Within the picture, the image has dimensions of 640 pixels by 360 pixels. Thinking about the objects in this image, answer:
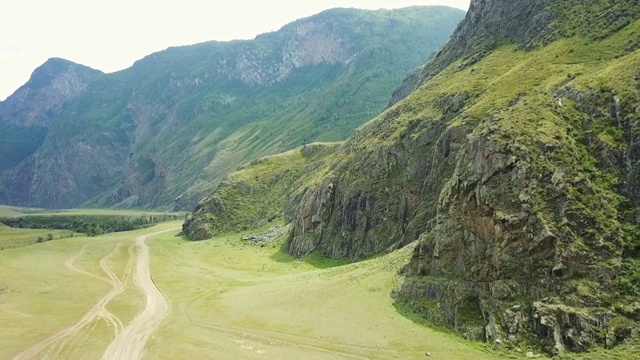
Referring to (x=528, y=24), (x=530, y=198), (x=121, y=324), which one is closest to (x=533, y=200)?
(x=530, y=198)

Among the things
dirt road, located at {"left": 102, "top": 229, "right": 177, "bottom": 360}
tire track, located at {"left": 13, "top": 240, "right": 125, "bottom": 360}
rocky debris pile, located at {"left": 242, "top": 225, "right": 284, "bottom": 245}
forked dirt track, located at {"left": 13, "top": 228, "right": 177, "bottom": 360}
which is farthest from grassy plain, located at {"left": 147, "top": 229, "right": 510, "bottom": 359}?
rocky debris pile, located at {"left": 242, "top": 225, "right": 284, "bottom": 245}

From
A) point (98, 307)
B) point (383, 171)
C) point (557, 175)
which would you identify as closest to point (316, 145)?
point (383, 171)

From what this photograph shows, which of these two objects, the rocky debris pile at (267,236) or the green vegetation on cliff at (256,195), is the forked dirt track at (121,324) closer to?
the rocky debris pile at (267,236)

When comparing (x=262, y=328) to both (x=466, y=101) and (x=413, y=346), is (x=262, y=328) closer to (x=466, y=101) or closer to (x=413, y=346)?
(x=413, y=346)

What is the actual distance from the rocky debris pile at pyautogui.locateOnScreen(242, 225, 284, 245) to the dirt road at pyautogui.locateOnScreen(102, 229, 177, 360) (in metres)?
37.6

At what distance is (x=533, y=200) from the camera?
49.6 metres

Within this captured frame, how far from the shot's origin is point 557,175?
1988 inches

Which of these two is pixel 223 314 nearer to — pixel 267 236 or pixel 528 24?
pixel 267 236

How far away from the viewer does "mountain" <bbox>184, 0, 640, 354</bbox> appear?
1706 inches

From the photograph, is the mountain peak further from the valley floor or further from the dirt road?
the dirt road

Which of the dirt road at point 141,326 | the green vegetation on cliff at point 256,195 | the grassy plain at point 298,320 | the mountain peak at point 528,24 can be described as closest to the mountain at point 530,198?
the mountain peak at point 528,24

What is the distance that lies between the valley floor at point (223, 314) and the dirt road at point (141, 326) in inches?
13.3

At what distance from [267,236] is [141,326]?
216 ft

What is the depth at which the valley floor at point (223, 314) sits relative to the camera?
47.6m
